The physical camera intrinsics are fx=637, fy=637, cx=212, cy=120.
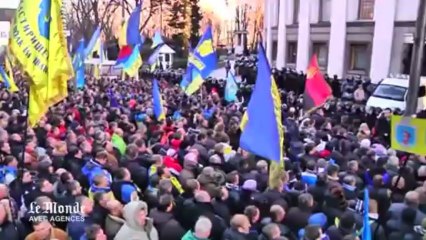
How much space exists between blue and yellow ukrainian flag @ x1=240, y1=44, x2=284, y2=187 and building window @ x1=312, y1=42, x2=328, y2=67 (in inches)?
955

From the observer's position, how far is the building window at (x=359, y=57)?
91.8 ft

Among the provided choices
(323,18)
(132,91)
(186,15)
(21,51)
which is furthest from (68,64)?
(186,15)

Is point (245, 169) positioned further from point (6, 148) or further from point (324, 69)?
point (324, 69)

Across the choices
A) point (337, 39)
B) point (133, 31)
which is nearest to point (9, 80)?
point (133, 31)

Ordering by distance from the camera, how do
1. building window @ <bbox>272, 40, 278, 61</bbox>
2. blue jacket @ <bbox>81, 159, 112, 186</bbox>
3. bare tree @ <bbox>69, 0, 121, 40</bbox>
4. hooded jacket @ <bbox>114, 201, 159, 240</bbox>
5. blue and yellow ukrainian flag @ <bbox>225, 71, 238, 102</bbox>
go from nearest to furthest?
hooded jacket @ <bbox>114, 201, 159, 240</bbox>
blue jacket @ <bbox>81, 159, 112, 186</bbox>
blue and yellow ukrainian flag @ <bbox>225, 71, 238, 102</bbox>
building window @ <bbox>272, 40, 278, 61</bbox>
bare tree @ <bbox>69, 0, 121, 40</bbox>

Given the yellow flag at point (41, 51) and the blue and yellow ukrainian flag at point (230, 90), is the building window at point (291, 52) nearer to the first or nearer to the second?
the blue and yellow ukrainian flag at point (230, 90)

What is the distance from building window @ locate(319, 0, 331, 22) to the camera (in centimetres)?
3214

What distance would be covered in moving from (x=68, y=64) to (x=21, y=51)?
2.14 ft

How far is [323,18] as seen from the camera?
32.7m

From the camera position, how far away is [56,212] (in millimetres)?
6266

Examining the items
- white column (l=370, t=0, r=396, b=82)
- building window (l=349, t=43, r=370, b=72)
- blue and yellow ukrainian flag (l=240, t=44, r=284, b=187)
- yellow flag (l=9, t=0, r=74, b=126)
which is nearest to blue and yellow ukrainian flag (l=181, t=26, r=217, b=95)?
blue and yellow ukrainian flag (l=240, t=44, r=284, b=187)

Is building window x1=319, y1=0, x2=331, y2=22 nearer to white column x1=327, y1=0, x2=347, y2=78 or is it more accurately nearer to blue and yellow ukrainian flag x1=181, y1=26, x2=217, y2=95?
white column x1=327, y1=0, x2=347, y2=78

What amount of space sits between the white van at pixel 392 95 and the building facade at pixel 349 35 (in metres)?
5.20

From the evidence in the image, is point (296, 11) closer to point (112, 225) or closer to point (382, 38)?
point (382, 38)
